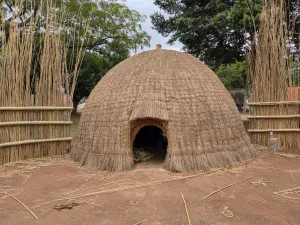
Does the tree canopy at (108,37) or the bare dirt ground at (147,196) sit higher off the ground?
the tree canopy at (108,37)

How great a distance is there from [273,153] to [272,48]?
3222 millimetres

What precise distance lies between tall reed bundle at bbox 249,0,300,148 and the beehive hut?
6.24 feet

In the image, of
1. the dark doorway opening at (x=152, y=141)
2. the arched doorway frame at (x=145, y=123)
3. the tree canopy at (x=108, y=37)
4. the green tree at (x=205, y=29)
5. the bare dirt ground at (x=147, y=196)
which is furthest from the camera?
the tree canopy at (x=108, y=37)

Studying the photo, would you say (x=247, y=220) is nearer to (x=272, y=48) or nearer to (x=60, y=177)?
(x=60, y=177)

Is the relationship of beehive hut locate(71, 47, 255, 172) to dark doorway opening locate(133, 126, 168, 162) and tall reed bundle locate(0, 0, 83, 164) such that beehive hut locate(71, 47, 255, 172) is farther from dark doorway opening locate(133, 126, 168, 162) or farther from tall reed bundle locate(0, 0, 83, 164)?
dark doorway opening locate(133, 126, 168, 162)

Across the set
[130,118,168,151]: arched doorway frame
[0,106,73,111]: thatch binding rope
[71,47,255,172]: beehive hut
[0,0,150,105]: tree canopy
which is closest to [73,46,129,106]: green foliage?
[0,0,150,105]: tree canopy

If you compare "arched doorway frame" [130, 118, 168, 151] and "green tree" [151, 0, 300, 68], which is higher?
"green tree" [151, 0, 300, 68]

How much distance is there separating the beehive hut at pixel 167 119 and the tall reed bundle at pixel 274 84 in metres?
1.90

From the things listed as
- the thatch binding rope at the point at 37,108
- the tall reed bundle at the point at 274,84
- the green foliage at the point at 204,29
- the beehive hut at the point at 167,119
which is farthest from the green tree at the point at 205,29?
the thatch binding rope at the point at 37,108

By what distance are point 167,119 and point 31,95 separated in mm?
3990

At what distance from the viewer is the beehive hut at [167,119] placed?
5.61 meters

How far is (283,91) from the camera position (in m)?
7.94

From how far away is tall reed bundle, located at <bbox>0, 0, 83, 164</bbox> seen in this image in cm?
648

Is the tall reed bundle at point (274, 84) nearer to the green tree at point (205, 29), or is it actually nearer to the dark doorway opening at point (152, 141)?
the green tree at point (205, 29)
